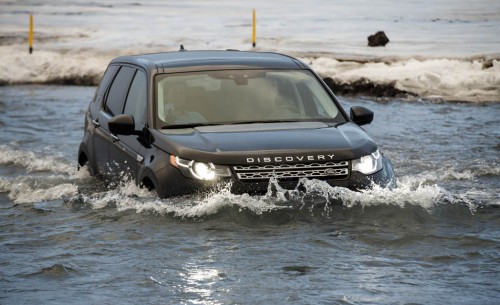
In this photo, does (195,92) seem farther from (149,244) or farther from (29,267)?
(29,267)

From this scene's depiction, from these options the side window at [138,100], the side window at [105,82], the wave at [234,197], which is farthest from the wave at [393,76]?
the side window at [138,100]

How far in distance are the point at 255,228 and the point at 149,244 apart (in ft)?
2.86

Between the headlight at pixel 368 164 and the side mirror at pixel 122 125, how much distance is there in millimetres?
1989

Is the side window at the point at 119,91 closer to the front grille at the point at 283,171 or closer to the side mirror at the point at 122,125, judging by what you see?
the side mirror at the point at 122,125

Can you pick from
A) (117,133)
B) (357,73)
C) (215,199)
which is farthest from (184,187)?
(357,73)

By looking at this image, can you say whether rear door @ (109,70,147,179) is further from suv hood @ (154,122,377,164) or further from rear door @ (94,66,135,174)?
suv hood @ (154,122,377,164)

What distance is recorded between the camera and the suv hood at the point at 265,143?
30.4 ft

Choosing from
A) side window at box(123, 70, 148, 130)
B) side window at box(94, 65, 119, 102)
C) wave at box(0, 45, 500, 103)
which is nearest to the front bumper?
side window at box(123, 70, 148, 130)

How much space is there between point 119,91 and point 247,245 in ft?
11.3

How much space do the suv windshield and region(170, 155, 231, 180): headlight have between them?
0.84 m

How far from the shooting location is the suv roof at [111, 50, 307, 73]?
35.6ft

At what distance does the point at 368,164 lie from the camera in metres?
9.56

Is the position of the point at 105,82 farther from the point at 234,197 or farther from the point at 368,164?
the point at 368,164

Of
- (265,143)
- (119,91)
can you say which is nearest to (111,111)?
(119,91)
